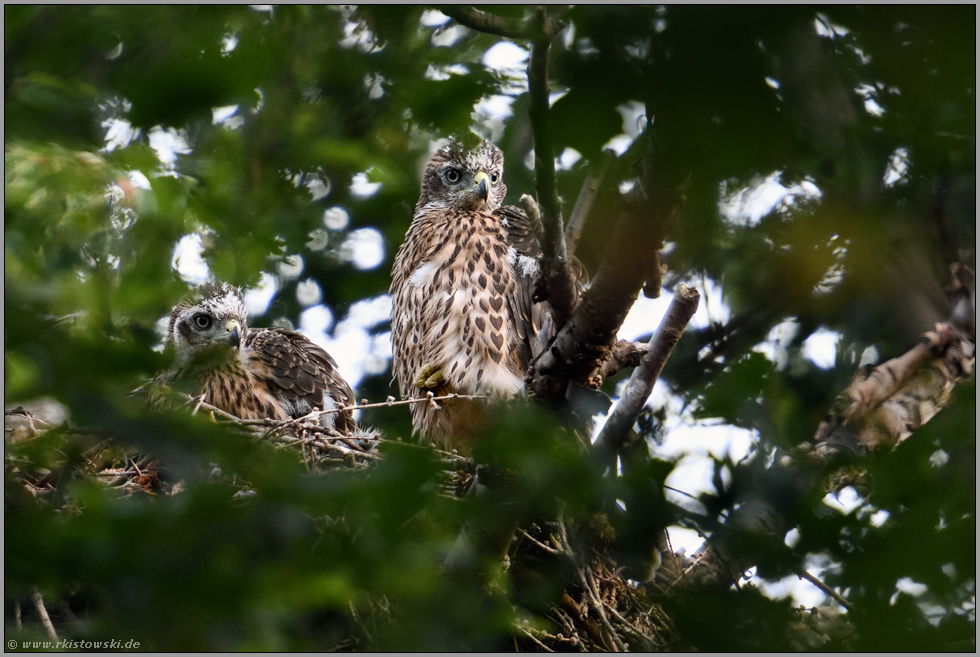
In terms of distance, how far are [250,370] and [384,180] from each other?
8.21ft

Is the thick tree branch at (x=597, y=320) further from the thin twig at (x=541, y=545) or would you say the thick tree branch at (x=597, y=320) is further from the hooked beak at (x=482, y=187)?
the hooked beak at (x=482, y=187)

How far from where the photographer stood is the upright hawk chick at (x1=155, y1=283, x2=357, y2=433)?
15.7ft

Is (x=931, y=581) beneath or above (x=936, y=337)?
beneath

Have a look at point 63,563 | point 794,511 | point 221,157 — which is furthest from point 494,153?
point 63,563

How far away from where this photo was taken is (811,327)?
15.5 feet

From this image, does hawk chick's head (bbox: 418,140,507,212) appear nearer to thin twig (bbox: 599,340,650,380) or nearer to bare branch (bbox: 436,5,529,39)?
thin twig (bbox: 599,340,650,380)

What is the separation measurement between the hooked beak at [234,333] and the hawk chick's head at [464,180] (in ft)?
4.83

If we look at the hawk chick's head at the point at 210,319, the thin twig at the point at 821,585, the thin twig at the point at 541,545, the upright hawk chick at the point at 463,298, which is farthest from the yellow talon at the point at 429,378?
the thin twig at the point at 821,585

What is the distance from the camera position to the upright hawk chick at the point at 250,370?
188 inches

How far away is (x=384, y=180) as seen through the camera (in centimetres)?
284

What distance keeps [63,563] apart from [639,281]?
1807mm

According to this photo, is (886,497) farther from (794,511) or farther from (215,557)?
(215,557)

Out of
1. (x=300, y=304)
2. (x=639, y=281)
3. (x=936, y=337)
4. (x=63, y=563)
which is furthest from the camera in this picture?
(x=300, y=304)

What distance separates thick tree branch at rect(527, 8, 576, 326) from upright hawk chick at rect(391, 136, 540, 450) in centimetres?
136
